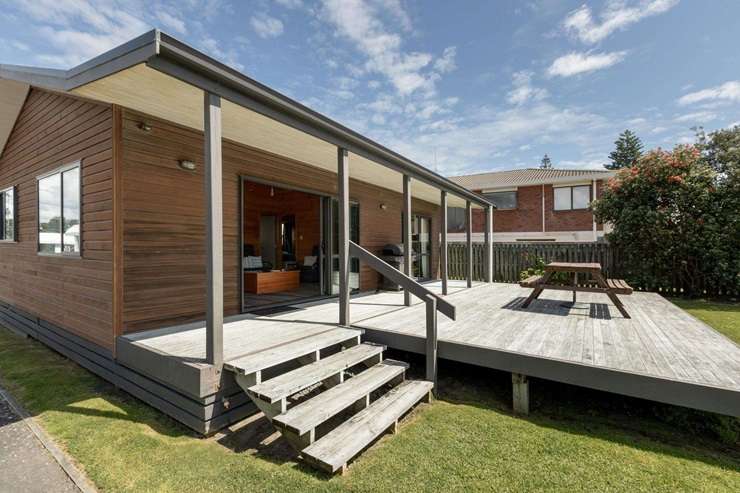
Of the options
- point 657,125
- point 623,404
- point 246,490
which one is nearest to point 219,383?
point 246,490

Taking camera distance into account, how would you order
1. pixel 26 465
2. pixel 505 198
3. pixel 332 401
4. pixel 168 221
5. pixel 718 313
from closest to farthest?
pixel 26 465 < pixel 332 401 < pixel 168 221 < pixel 718 313 < pixel 505 198

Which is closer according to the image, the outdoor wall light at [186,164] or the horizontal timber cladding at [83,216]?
the horizontal timber cladding at [83,216]

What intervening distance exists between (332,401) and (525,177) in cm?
1861

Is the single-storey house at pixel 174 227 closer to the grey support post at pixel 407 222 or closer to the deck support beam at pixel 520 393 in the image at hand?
the grey support post at pixel 407 222

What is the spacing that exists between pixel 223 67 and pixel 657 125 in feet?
127

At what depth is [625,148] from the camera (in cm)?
4084

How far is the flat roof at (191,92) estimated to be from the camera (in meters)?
2.51

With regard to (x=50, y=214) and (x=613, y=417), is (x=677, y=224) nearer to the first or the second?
(x=613, y=417)

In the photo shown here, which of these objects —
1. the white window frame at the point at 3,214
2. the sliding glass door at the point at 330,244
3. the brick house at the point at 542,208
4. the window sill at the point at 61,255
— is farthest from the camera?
the brick house at the point at 542,208

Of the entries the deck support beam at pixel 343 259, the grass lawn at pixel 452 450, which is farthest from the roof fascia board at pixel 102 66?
the grass lawn at pixel 452 450

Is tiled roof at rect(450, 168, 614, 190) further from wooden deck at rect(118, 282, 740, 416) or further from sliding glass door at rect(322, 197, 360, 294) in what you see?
sliding glass door at rect(322, 197, 360, 294)

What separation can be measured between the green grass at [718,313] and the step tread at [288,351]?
535 centimetres

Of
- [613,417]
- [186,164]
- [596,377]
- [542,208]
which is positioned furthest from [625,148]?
[186,164]

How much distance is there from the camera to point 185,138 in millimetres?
4348
